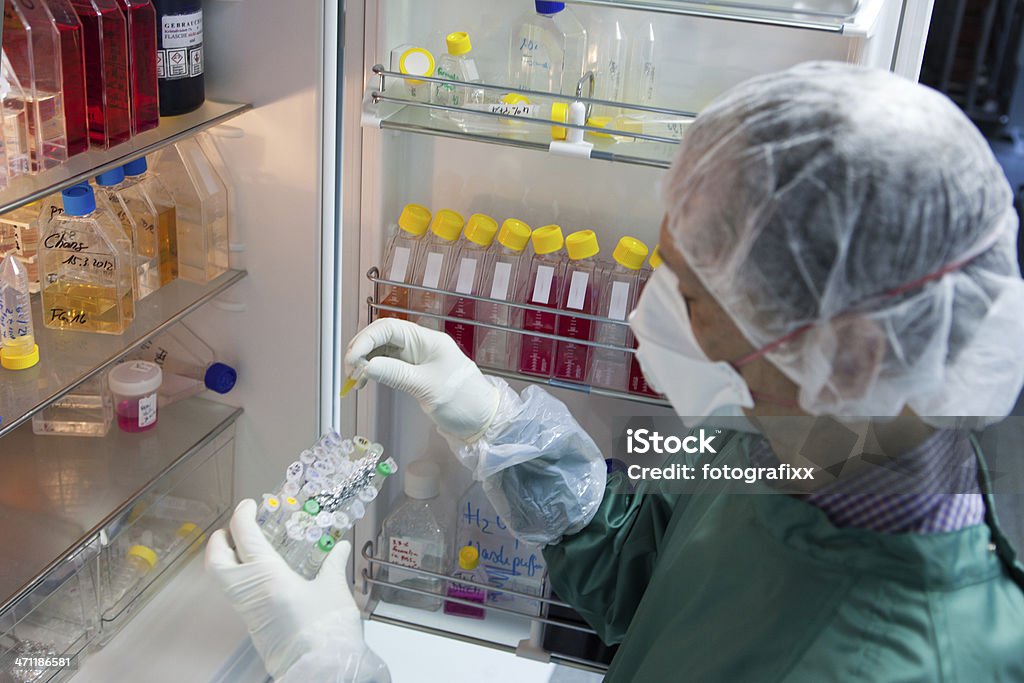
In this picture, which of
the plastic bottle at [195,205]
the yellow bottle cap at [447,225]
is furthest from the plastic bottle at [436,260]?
the plastic bottle at [195,205]

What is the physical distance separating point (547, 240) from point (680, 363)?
0.46 metres

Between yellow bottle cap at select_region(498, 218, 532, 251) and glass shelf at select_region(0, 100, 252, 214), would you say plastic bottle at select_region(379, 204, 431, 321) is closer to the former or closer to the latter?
yellow bottle cap at select_region(498, 218, 532, 251)

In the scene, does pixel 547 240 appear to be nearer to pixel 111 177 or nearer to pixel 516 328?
pixel 516 328

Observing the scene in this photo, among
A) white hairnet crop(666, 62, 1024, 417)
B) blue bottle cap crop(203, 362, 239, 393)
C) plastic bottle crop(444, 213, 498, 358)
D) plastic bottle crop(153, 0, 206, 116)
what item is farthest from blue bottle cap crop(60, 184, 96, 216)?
white hairnet crop(666, 62, 1024, 417)

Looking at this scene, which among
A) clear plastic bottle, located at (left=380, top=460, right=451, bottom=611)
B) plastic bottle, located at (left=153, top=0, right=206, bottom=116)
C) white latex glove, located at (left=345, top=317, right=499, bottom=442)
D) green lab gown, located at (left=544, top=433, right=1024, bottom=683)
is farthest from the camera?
clear plastic bottle, located at (left=380, top=460, right=451, bottom=611)

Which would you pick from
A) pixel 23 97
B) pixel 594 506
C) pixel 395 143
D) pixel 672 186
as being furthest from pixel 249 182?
pixel 672 186

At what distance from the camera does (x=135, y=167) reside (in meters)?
1.42

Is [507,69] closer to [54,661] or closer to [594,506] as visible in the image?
→ [594,506]

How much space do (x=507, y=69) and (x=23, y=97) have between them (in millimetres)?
645

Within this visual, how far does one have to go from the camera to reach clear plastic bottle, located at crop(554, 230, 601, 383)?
1391 millimetres

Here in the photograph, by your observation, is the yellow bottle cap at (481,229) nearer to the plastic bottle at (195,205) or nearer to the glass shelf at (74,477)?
the plastic bottle at (195,205)

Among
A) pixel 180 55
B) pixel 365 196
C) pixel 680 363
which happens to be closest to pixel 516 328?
pixel 365 196

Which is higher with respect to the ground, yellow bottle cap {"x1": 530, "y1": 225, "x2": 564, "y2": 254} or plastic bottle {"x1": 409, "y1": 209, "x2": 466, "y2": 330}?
yellow bottle cap {"x1": 530, "y1": 225, "x2": 564, "y2": 254}

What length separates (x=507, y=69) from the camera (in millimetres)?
1446
